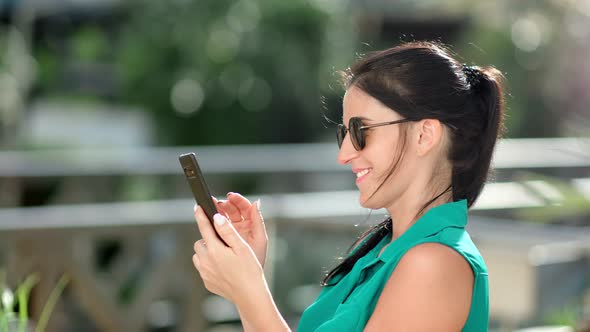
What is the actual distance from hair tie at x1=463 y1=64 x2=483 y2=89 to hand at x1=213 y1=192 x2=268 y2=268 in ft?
1.51

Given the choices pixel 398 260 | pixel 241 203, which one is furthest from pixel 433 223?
pixel 241 203

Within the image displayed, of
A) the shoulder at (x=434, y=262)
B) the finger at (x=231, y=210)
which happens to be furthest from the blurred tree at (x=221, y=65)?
the shoulder at (x=434, y=262)

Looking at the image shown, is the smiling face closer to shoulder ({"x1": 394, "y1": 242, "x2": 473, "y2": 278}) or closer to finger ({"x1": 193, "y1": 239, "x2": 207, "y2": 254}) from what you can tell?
shoulder ({"x1": 394, "y1": 242, "x2": 473, "y2": 278})

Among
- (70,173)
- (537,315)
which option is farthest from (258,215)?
(70,173)

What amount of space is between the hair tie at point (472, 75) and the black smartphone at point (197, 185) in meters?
0.50

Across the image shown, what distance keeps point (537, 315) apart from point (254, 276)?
8.34ft

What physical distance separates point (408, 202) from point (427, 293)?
25 centimetres

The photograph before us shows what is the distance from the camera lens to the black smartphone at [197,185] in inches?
64.9

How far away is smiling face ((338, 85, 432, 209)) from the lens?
5.36 feet

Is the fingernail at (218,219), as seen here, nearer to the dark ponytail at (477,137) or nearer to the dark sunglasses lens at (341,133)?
the dark sunglasses lens at (341,133)

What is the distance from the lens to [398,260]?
1.58m

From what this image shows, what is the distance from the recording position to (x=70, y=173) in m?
7.26

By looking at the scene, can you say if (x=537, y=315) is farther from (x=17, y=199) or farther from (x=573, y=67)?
(x=573, y=67)

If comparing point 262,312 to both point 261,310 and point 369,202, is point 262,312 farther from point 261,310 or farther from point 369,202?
point 369,202
